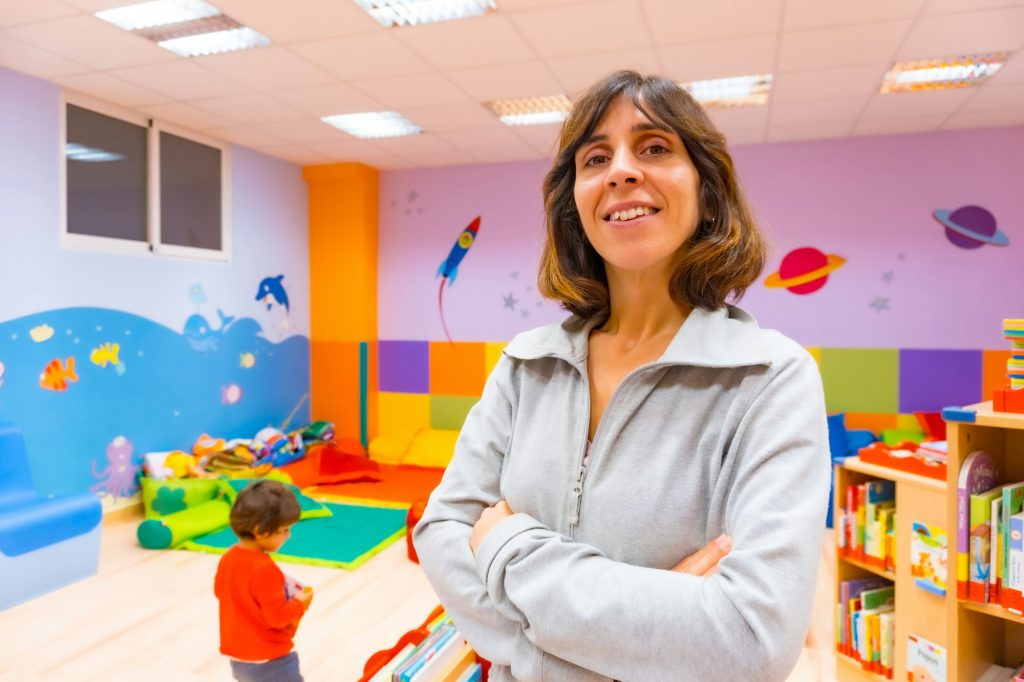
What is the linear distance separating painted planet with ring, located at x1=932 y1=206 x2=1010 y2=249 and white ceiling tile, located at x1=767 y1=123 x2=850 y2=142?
3.11 ft

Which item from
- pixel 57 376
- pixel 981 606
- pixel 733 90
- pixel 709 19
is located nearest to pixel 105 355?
pixel 57 376

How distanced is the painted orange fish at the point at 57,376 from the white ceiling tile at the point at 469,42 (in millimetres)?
2842

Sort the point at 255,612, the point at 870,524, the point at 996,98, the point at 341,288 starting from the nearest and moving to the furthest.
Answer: the point at 255,612 < the point at 870,524 < the point at 996,98 < the point at 341,288

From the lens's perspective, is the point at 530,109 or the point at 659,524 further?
the point at 530,109

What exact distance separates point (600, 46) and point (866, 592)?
109 inches

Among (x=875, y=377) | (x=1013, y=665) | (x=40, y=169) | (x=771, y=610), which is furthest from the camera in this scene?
(x=875, y=377)

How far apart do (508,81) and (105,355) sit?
3114 millimetres

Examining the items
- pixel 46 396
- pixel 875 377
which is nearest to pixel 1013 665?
pixel 875 377

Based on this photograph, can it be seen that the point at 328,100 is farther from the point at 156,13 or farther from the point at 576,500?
the point at 576,500

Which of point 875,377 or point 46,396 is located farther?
point 875,377

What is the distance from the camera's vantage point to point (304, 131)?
5.25 m

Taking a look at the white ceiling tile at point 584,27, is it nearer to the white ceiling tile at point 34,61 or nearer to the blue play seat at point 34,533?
the white ceiling tile at point 34,61

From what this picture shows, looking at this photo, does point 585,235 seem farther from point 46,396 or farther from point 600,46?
point 46,396

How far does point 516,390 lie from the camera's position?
3.75 feet
